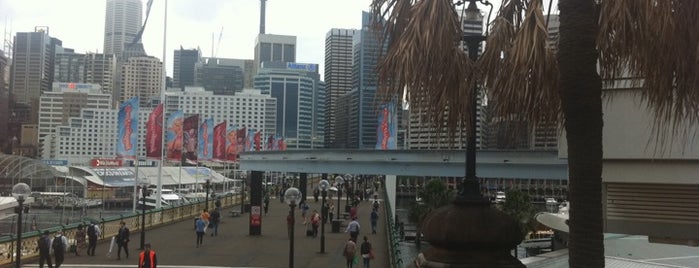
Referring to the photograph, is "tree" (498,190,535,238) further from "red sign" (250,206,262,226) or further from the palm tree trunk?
the palm tree trunk

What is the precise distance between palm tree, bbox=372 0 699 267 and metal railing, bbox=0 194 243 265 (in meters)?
20.9

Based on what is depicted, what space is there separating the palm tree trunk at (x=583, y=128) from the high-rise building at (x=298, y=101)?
502 feet

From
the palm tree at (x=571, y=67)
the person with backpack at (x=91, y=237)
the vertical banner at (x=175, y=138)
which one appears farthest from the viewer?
the vertical banner at (x=175, y=138)

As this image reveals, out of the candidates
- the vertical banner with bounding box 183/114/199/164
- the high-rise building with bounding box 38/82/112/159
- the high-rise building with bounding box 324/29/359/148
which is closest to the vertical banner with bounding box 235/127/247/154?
the vertical banner with bounding box 183/114/199/164

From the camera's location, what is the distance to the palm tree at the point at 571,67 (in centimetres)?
425

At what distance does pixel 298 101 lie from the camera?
171625mm

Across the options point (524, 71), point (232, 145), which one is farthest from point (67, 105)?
point (524, 71)

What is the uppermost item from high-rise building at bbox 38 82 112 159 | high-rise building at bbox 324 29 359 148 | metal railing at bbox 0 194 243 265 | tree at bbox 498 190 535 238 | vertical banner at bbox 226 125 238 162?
high-rise building at bbox 38 82 112 159

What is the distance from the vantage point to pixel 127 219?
32906 mm

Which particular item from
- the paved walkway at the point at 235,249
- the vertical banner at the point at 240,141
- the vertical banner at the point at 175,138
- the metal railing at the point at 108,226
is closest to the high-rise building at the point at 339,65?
the paved walkway at the point at 235,249

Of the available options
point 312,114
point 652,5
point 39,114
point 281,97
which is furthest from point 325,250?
point 39,114

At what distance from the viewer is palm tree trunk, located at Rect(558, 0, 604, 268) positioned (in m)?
4.30

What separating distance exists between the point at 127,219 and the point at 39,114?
183946mm

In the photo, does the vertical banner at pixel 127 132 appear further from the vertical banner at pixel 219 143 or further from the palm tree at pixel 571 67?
the palm tree at pixel 571 67
